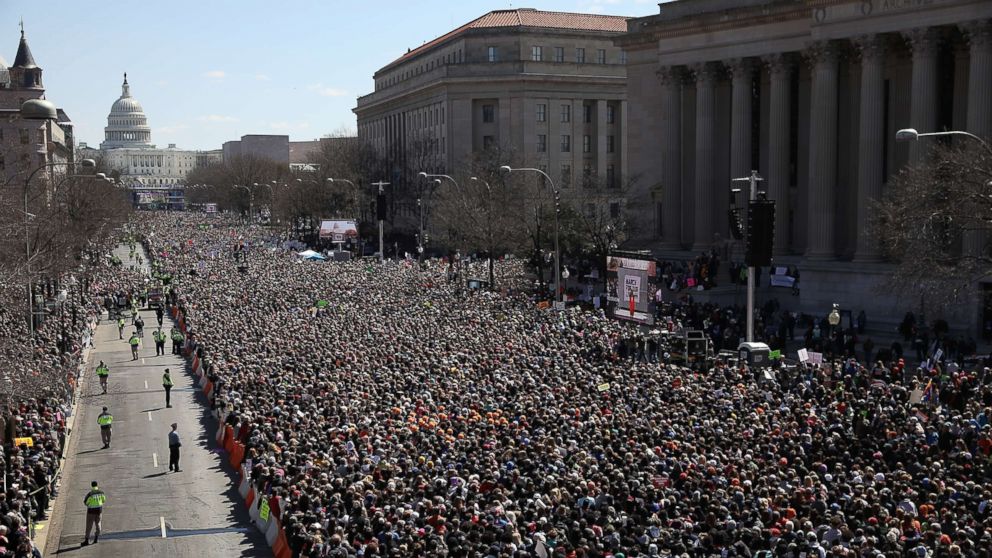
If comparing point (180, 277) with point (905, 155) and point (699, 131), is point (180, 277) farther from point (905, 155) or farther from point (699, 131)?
point (905, 155)

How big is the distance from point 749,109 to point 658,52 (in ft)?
29.4

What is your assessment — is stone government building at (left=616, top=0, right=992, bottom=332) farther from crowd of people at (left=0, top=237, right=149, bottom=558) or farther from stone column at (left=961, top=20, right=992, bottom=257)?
crowd of people at (left=0, top=237, right=149, bottom=558)

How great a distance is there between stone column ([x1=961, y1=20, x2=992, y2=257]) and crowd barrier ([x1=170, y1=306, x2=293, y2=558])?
27.4m

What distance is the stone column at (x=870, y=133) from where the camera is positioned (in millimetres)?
44844

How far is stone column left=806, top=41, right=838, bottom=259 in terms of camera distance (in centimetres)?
4741

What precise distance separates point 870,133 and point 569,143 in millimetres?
57049

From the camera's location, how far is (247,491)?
24609 mm

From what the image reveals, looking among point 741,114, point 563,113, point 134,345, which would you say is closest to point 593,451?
point 134,345

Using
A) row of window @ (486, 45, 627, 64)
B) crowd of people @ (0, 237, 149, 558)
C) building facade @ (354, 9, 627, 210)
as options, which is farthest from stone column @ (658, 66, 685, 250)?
row of window @ (486, 45, 627, 64)

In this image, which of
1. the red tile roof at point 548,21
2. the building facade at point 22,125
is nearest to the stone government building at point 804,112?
the red tile roof at point 548,21

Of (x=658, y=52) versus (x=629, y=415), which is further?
(x=658, y=52)

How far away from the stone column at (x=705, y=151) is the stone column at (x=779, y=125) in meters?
3.83

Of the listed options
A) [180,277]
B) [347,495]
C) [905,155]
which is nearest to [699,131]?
[905,155]

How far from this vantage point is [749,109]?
180ft
